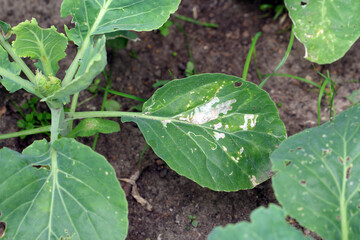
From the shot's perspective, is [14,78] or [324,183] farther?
[14,78]

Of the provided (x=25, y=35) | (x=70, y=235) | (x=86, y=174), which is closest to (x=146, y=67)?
(x=25, y=35)

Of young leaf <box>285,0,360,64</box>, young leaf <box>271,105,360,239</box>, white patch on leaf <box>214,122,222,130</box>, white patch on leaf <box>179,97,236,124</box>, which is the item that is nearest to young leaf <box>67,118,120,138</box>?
white patch on leaf <box>179,97,236,124</box>

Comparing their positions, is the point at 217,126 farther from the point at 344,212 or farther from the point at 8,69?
the point at 8,69

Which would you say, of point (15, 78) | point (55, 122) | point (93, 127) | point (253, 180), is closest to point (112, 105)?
point (93, 127)

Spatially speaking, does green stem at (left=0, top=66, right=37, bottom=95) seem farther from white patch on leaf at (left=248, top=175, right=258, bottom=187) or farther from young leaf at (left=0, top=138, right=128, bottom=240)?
white patch on leaf at (left=248, top=175, right=258, bottom=187)

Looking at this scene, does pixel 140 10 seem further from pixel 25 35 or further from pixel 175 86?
pixel 25 35
